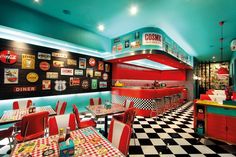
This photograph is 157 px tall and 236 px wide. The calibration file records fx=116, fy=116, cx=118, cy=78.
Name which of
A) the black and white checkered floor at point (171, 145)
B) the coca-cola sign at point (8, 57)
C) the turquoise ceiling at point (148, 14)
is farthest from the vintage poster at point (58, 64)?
the black and white checkered floor at point (171, 145)

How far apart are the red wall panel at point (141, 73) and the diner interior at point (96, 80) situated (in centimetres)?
102

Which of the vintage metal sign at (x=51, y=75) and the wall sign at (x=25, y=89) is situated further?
the vintage metal sign at (x=51, y=75)

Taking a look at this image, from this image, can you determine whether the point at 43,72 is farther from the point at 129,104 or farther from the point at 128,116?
the point at 128,116

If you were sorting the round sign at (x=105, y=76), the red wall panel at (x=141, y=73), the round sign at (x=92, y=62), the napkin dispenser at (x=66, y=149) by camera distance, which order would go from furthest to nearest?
the red wall panel at (x=141, y=73), the round sign at (x=105, y=76), the round sign at (x=92, y=62), the napkin dispenser at (x=66, y=149)

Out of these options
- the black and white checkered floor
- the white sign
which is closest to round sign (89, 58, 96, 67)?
the white sign

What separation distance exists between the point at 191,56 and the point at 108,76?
7.48 m

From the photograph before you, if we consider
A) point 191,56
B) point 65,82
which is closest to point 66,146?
point 65,82

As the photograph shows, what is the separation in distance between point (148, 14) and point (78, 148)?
12.5 feet

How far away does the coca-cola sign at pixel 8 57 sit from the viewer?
3.53 metres

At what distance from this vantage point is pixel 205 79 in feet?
43.3

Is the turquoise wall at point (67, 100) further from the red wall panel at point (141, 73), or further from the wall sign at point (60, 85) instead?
the red wall panel at point (141, 73)

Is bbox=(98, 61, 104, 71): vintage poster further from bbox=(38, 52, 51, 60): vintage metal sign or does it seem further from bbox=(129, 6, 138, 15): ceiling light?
bbox=(129, 6, 138, 15): ceiling light

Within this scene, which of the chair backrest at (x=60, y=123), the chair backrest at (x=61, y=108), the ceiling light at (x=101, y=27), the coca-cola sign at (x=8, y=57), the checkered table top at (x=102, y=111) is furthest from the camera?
the ceiling light at (x=101, y=27)

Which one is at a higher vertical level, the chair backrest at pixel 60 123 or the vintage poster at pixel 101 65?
the vintage poster at pixel 101 65
